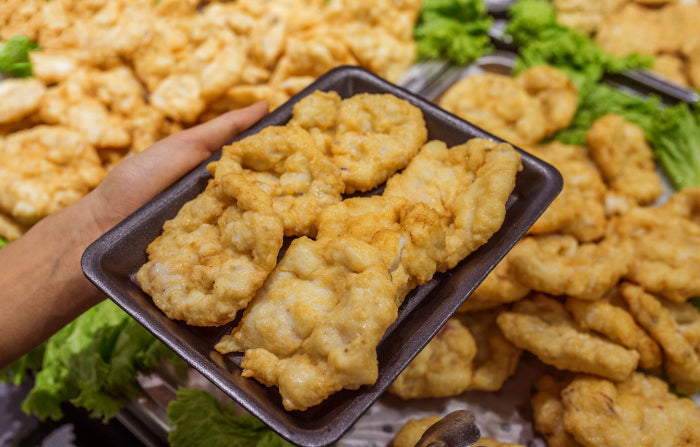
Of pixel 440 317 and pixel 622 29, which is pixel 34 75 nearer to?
pixel 440 317

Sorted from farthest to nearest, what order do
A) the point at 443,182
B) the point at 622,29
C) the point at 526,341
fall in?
1. the point at 622,29
2. the point at 526,341
3. the point at 443,182

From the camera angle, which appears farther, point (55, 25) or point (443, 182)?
point (55, 25)

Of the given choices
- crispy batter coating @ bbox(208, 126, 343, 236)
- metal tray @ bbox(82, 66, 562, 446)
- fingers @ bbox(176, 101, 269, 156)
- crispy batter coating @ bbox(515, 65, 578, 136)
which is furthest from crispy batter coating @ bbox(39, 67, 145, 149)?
crispy batter coating @ bbox(515, 65, 578, 136)

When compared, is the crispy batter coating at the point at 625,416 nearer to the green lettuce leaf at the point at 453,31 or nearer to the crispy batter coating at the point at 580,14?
the green lettuce leaf at the point at 453,31

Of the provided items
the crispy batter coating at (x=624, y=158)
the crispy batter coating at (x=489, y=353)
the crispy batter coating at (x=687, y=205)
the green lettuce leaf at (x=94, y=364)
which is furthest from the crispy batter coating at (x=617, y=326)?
the green lettuce leaf at (x=94, y=364)

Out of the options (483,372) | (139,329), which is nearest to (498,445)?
(483,372)
